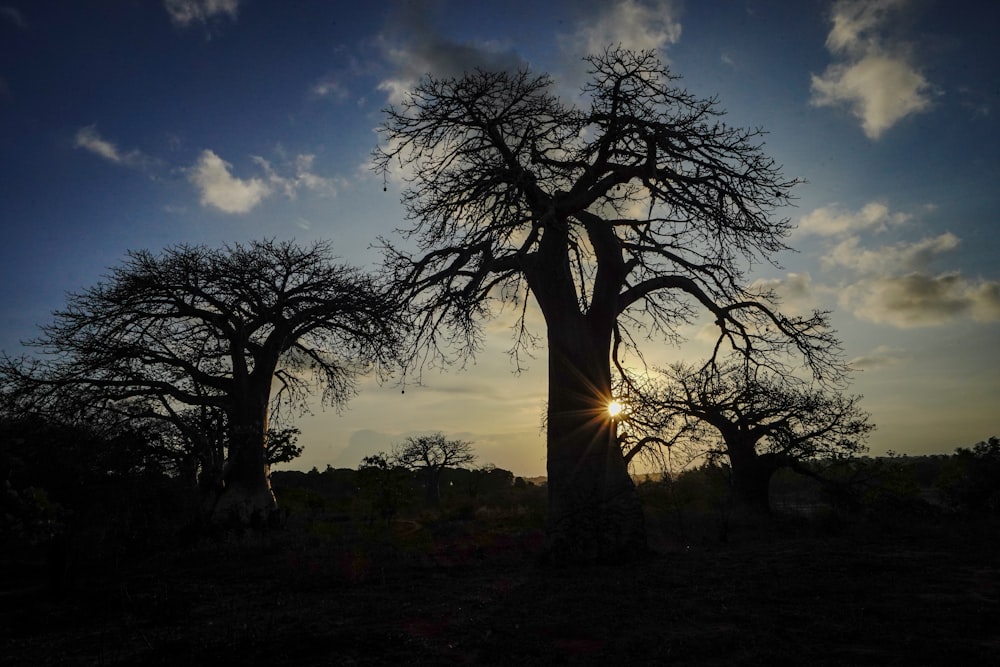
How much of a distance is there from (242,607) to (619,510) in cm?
491

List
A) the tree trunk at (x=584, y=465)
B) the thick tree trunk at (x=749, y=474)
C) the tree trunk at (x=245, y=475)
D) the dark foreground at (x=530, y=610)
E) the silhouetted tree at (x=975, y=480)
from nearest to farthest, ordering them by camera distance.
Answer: the dark foreground at (x=530, y=610) < the tree trunk at (x=584, y=465) < the tree trunk at (x=245, y=475) < the silhouetted tree at (x=975, y=480) < the thick tree trunk at (x=749, y=474)

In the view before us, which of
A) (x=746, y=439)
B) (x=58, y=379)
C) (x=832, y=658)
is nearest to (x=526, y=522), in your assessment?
(x=746, y=439)

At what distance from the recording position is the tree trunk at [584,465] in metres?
8.21

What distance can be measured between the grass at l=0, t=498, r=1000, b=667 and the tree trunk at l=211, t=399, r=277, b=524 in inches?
76.2

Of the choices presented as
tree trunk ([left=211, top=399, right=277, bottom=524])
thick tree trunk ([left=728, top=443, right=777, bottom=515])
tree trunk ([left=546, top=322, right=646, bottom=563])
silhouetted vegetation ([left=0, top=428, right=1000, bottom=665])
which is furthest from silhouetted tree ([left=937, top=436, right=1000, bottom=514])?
tree trunk ([left=211, top=399, right=277, bottom=524])

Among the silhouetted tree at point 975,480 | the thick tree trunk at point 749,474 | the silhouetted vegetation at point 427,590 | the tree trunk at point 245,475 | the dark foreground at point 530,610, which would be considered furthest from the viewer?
the thick tree trunk at point 749,474

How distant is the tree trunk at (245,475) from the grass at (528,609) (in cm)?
194

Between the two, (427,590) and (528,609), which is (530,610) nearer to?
(528,609)

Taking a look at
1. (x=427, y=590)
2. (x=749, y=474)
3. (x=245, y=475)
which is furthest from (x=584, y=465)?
(x=749, y=474)

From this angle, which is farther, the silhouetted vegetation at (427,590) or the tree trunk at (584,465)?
the tree trunk at (584,465)

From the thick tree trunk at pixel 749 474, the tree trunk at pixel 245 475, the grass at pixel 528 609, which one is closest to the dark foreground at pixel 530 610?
the grass at pixel 528 609

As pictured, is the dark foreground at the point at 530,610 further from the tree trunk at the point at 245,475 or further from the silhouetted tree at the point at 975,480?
the silhouetted tree at the point at 975,480

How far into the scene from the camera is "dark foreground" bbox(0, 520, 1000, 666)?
13.2 feet

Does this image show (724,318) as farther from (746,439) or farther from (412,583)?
(746,439)
